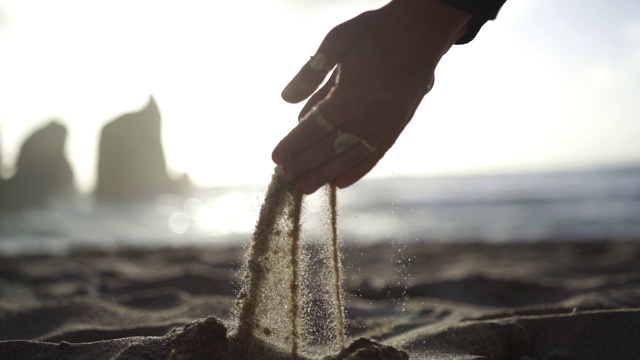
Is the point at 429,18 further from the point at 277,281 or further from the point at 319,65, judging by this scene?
the point at 277,281

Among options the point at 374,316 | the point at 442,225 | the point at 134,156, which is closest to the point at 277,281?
the point at 374,316

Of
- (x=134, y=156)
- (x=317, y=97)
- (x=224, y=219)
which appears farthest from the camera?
(x=134, y=156)

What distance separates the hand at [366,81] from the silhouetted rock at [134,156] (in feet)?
182

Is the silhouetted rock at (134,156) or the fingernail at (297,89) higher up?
the silhouetted rock at (134,156)

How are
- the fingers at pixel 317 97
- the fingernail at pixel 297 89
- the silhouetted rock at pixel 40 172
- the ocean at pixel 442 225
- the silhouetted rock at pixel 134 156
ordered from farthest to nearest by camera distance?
the silhouetted rock at pixel 134 156
the silhouetted rock at pixel 40 172
the ocean at pixel 442 225
the fingers at pixel 317 97
the fingernail at pixel 297 89

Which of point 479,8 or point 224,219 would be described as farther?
point 224,219

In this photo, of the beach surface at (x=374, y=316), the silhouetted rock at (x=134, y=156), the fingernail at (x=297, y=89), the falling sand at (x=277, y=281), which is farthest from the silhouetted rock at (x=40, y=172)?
the fingernail at (x=297, y=89)

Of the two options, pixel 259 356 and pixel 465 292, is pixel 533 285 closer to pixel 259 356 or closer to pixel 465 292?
pixel 465 292

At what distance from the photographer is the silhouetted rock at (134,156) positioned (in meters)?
55.1

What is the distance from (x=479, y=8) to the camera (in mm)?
1477

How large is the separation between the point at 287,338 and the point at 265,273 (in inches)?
9.1

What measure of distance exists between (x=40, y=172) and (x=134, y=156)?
1013 cm

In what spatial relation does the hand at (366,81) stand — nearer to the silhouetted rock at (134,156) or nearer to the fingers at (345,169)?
the fingers at (345,169)

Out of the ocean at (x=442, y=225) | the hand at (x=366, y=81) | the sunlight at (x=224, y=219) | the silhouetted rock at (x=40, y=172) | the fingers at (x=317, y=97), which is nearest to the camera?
Result: the hand at (x=366, y=81)
